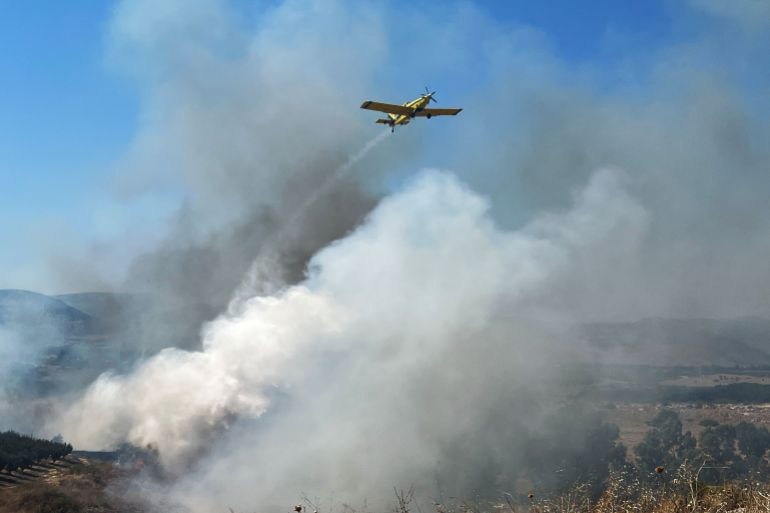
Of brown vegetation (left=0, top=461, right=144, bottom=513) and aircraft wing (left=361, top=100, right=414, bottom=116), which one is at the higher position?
aircraft wing (left=361, top=100, right=414, bottom=116)

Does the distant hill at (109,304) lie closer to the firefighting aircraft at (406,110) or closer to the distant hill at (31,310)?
the distant hill at (31,310)

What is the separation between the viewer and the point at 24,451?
56438mm

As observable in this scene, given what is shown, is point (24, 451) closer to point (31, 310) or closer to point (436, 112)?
point (436, 112)

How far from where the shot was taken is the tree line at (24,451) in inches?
2048

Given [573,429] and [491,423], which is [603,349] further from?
[491,423]

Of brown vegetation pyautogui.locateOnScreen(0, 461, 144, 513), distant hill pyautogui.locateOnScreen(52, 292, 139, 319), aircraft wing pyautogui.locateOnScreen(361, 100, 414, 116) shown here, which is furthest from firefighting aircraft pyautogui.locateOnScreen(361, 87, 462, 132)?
distant hill pyautogui.locateOnScreen(52, 292, 139, 319)

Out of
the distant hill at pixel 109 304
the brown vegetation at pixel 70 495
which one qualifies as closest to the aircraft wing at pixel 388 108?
the brown vegetation at pixel 70 495

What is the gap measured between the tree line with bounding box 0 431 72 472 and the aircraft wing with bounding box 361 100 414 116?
44.6 meters

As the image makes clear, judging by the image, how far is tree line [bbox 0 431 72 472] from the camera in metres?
52.0

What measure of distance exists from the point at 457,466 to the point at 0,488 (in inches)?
1779

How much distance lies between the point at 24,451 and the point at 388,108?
47.7 metres

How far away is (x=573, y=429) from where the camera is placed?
89562mm

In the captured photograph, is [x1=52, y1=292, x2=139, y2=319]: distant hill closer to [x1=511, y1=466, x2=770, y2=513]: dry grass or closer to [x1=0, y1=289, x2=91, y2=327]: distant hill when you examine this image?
[x1=0, y1=289, x2=91, y2=327]: distant hill

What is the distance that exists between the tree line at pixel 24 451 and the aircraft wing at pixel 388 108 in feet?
146
